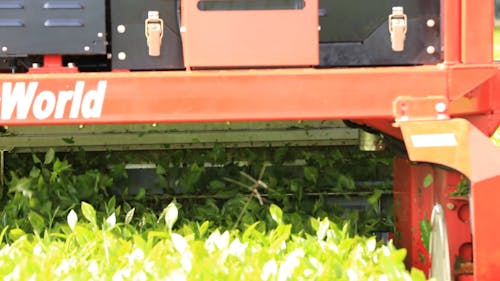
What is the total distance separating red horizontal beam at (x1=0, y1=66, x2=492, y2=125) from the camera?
7.82 ft

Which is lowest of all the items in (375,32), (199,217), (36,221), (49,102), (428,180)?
(199,217)

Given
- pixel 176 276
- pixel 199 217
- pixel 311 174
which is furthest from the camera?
pixel 311 174

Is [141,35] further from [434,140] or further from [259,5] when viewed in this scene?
[434,140]

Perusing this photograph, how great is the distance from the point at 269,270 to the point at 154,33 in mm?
789

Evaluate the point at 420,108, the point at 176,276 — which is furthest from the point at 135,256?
the point at 420,108

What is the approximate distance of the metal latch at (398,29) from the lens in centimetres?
253

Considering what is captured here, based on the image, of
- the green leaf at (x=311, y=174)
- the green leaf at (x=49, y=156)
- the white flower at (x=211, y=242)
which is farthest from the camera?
the green leaf at (x=311, y=174)

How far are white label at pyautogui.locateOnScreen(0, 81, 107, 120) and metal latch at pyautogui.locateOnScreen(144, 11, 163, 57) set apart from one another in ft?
0.69

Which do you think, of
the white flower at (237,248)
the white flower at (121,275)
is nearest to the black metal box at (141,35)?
the white flower at (237,248)

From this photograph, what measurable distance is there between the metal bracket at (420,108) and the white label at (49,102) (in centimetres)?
82

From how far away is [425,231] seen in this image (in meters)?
2.69

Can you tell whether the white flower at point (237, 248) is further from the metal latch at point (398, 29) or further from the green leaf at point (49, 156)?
the green leaf at point (49, 156)

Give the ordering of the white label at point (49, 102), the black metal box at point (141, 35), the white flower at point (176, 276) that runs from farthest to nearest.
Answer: the black metal box at point (141, 35) < the white label at point (49, 102) < the white flower at point (176, 276)

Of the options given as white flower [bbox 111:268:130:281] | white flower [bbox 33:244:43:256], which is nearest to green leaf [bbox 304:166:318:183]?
Result: white flower [bbox 33:244:43:256]
